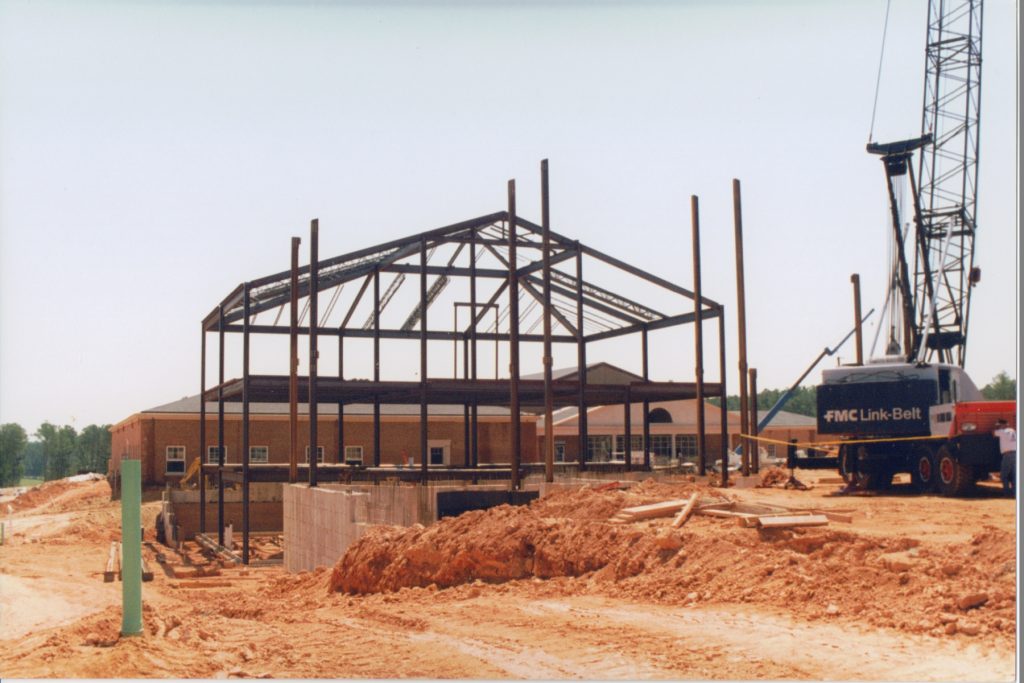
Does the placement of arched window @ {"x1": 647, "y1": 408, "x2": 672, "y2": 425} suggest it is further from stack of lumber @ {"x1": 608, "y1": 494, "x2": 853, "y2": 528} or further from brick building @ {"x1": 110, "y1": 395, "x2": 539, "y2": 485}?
stack of lumber @ {"x1": 608, "y1": 494, "x2": 853, "y2": 528}

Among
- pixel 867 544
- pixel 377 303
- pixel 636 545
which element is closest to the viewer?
pixel 867 544

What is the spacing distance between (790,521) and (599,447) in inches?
1761

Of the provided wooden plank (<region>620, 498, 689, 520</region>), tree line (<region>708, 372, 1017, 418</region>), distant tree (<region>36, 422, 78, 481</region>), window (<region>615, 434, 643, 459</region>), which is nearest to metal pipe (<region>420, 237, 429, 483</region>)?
wooden plank (<region>620, 498, 689, 520</region>)

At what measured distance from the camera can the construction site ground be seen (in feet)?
34.4

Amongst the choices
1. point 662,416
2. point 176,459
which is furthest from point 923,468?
point 662,416

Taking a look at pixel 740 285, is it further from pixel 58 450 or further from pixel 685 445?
pixel 58 450

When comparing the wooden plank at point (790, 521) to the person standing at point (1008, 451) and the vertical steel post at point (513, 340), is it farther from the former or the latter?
the vertical steel post at point (513, 340)

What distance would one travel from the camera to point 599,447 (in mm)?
59781

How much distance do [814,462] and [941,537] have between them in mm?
Answer: 11753

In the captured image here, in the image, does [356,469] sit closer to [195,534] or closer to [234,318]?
[234,318]

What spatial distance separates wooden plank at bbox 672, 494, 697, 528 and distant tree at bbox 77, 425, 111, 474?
317 feet

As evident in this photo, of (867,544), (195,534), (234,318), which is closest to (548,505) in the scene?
(867,544)

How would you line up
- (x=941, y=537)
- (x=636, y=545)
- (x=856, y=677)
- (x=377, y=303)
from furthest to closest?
(x=377, y=303), (x=636, y=545), (x=941, y=537), (x=856, y=677)

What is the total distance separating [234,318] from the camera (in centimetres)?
3569
